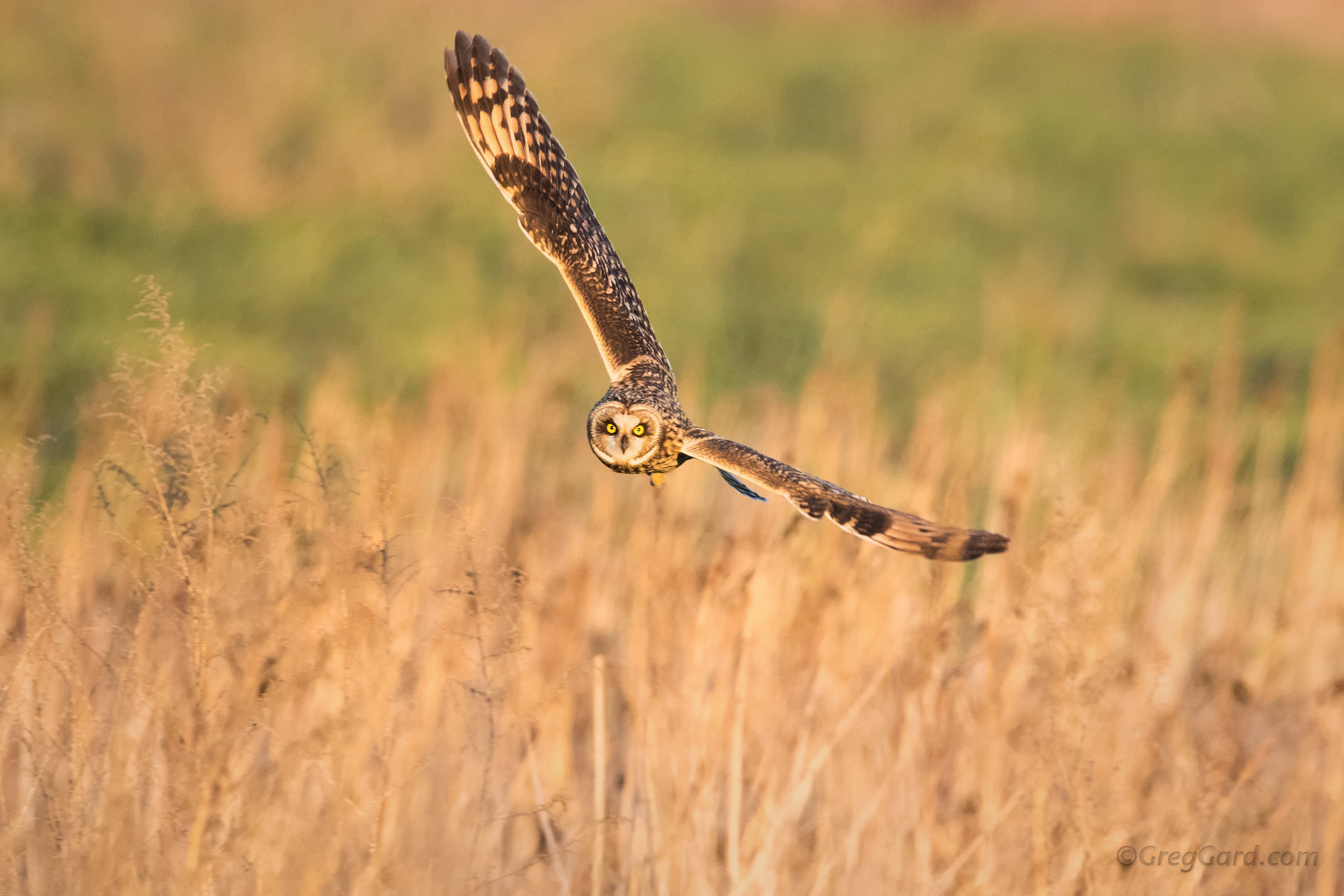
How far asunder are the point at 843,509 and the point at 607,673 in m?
2.26

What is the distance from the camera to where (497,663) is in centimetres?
323

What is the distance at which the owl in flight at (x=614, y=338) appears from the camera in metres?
2.28

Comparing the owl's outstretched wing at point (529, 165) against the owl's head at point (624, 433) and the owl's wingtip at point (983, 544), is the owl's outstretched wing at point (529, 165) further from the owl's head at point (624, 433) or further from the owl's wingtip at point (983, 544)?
the owl's wingtip at point (983, 544)

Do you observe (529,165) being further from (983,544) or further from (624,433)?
(983,544)

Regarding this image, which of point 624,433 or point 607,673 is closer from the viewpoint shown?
point 624,433

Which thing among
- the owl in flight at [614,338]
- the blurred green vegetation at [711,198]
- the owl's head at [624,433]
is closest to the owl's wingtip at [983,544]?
the owl in flight at [614,338]

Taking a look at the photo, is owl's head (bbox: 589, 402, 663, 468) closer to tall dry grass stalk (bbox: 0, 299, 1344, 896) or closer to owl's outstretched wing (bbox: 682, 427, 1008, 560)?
owl's outstretched wing (bbox: 682, 427, 1008, 560)

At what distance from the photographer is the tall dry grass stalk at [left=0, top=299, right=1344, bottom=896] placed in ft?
8.48

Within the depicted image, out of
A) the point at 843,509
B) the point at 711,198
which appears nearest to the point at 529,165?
the point at 843,509

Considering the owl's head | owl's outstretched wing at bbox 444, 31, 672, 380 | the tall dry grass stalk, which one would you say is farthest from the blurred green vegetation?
the owl's head

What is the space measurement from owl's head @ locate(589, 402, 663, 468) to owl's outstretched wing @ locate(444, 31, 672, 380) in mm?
661

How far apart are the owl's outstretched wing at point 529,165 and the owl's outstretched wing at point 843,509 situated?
3.13 ft

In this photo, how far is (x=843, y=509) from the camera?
90.0 inches

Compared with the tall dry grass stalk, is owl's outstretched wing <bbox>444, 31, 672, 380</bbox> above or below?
above
